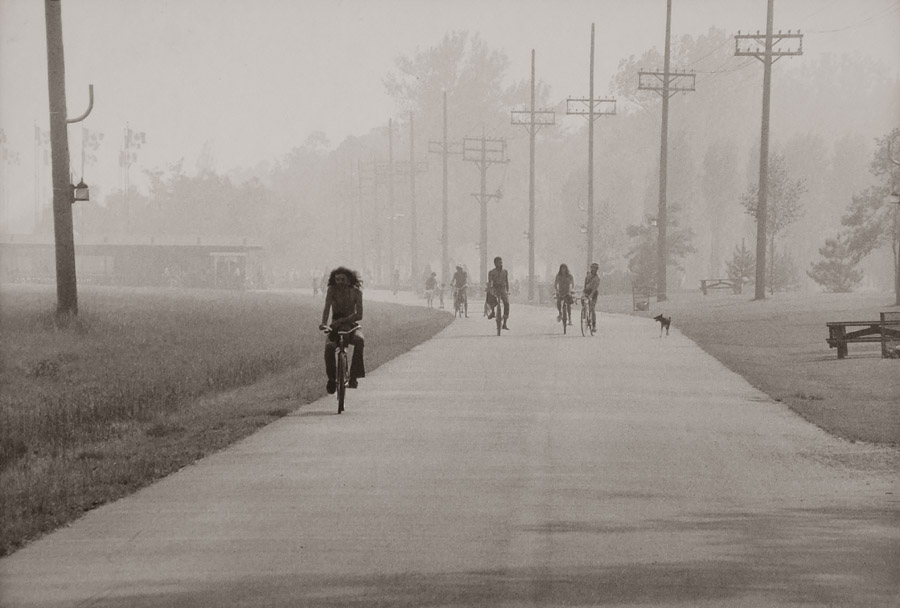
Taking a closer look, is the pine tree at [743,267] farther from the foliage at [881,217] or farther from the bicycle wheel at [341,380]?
the bicycle wheel at [341,380]

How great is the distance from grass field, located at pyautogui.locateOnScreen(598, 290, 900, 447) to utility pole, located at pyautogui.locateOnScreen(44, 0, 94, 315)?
15754 millimetres

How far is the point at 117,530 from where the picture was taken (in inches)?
368

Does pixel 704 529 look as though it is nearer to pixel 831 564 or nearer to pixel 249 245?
pixel 831 564

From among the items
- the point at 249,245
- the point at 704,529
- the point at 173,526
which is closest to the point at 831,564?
the point at 704,529

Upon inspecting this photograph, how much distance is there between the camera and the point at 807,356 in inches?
1152

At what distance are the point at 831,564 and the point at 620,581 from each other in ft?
4.65

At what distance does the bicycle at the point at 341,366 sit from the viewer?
1684 cm

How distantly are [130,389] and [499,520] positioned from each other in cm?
1484

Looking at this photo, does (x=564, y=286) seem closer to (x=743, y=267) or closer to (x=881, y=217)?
(x=881, y=217)

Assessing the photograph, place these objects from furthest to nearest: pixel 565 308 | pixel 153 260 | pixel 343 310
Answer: pixel 153 260 < pixel 565 308 < pixel 343 310

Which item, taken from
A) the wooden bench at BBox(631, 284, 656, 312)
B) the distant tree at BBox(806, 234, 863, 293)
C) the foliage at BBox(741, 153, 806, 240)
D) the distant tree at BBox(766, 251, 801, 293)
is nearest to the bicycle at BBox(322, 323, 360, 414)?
the wooden bench at BBox(631, 284, 656, 312)

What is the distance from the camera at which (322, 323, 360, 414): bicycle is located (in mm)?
16844

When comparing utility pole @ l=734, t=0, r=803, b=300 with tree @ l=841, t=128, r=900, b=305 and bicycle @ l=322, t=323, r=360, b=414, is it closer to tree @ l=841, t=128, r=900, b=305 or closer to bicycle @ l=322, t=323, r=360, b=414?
tree @ l=841, t=128, r=900, b=305

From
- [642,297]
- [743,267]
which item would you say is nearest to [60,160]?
[642,297]
